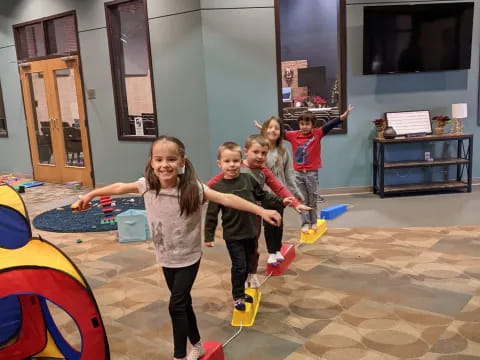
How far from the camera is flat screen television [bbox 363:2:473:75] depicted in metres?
5.89

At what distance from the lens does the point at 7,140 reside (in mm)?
9039

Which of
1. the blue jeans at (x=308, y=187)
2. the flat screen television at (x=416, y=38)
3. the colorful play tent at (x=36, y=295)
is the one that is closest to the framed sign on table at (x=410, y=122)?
the flat screen television at (x=416, y=38)

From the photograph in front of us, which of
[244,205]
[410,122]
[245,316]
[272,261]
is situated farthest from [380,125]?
[244,205]

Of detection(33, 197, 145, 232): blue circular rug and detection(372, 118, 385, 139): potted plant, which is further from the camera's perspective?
detection(372, 118, 385, 139): potted plant

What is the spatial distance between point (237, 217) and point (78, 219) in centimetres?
347

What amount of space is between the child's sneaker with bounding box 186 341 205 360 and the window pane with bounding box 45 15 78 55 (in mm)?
6043

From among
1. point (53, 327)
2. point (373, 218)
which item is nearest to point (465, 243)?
point (373, 218)

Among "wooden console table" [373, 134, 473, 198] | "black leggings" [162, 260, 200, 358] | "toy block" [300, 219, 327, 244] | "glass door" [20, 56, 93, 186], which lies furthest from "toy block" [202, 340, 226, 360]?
"glass door" [20, 56, 93, 186]

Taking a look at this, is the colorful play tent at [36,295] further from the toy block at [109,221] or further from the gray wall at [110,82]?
the gray wall at [110,82]

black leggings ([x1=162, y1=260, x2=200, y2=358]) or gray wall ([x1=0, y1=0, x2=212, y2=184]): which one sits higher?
gray wall ([x1=0, y1=0, x2=212, y2=184])

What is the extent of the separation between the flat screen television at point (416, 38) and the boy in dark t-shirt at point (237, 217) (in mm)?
3778

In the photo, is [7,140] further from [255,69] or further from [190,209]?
[190,209]

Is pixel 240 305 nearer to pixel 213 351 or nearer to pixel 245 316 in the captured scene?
pixel 245 316

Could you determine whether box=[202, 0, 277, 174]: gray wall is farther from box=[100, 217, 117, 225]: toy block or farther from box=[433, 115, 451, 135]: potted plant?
box=[433, 115, 451, 135]: potted plant
